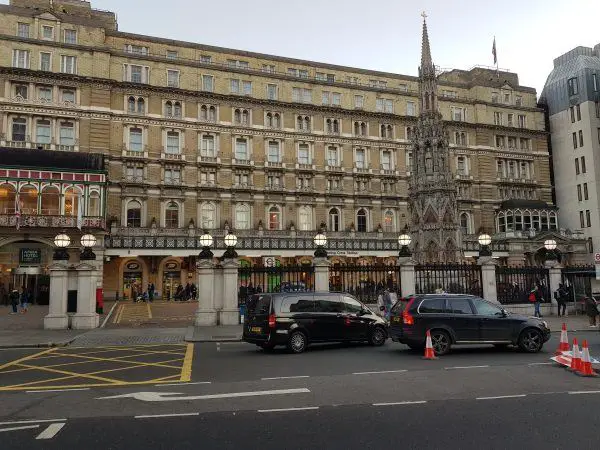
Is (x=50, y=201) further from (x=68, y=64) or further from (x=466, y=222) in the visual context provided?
(x=466, y=222)

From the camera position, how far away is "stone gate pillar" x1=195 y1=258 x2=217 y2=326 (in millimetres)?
23672

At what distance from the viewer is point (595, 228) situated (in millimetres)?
58531

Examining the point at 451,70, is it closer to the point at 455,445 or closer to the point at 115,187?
the point at 115,187

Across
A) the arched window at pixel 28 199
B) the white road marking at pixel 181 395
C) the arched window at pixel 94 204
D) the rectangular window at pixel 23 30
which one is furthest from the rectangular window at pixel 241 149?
the white road marking at pixel 181 395

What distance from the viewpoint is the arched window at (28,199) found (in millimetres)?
39156

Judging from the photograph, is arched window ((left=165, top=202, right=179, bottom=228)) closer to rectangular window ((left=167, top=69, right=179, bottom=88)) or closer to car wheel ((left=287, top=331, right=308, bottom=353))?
rectangular window ((left=167, top=69, right=179, bottom=88))

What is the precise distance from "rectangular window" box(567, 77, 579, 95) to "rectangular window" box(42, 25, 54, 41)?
59.1 meters

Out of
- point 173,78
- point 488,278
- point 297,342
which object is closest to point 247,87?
point 173,78

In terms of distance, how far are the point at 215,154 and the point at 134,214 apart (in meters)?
9.94

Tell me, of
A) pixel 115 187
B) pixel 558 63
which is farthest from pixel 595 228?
pixel 115 187

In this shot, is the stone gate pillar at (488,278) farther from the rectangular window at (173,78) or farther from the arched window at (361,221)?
the rectangular window at (173,78)

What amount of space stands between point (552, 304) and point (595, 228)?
36548mm

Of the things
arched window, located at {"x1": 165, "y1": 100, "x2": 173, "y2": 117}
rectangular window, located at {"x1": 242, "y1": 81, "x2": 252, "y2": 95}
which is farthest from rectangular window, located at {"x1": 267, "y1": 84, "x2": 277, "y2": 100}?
arched window, located at {"x1": 165, "y1": 100, "x2": 173, "y2": 117}

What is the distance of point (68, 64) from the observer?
46.4 meters
